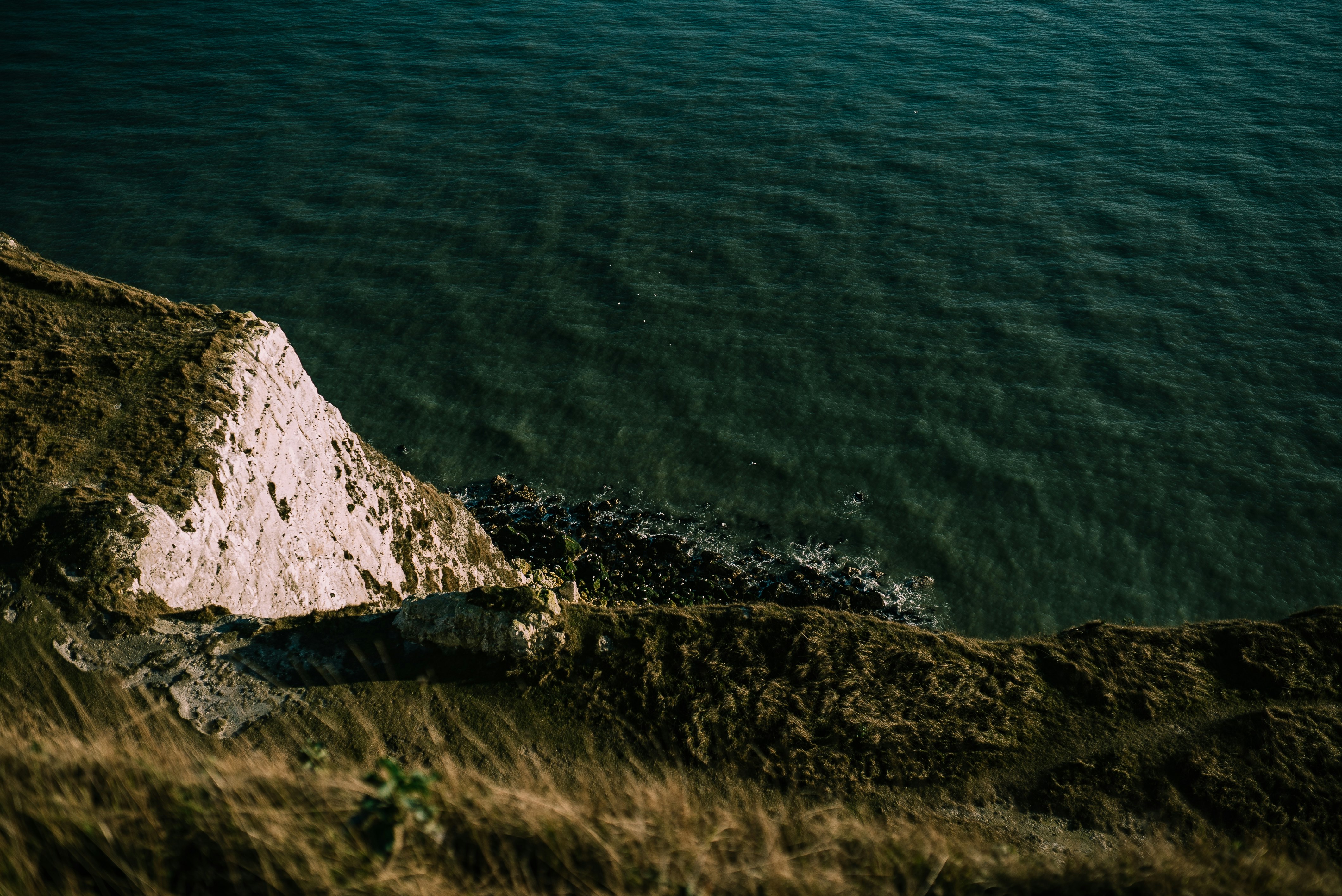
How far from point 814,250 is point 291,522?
70.9ft

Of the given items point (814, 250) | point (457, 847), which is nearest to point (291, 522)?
point (457, 847)

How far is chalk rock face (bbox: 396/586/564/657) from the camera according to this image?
9367 millimetres

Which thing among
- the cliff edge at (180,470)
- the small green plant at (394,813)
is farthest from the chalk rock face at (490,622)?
the small green plant at (394,813)

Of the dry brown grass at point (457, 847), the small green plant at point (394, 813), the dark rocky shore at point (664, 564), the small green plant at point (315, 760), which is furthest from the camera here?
the dark rocky shore at point (664, 564)

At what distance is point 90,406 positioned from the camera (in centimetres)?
1127

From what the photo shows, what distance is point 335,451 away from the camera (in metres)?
13.9

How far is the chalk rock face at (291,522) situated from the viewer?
403 inches

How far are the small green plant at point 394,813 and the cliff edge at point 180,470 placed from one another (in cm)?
559

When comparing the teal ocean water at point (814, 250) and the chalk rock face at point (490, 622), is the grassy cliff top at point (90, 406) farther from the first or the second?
the teal ocean water at point (814, 250)

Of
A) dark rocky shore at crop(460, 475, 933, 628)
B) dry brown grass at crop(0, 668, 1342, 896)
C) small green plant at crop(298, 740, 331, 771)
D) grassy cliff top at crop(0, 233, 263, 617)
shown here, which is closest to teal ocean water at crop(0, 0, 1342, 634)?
dark rocky shore at crop(460, 475, 933, 628)

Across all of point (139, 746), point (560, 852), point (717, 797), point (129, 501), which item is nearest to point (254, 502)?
point (129, 501)

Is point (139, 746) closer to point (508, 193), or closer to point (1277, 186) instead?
point (508, 193)

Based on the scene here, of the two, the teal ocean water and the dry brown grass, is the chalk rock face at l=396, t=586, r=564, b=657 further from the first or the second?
the teal ocean water

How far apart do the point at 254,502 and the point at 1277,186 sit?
35.5 m
